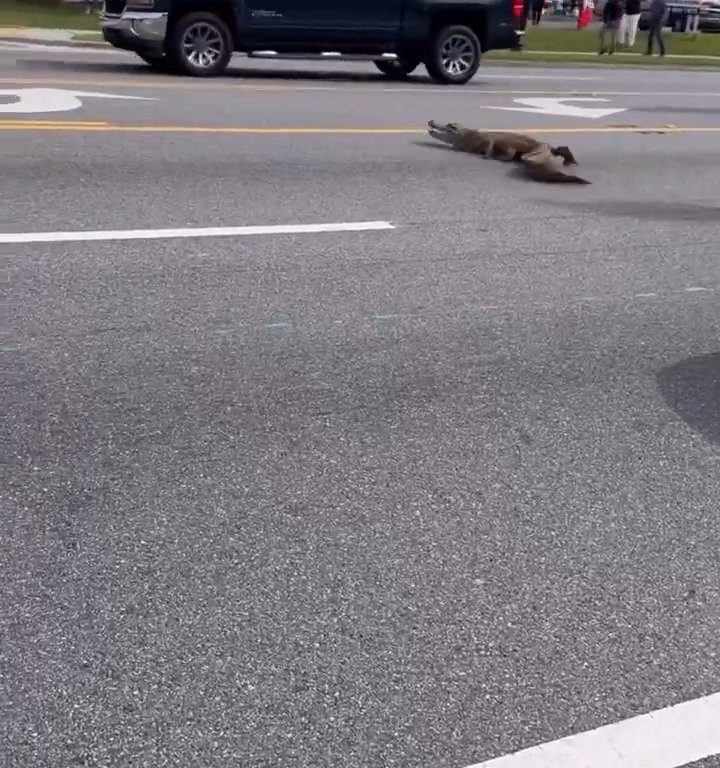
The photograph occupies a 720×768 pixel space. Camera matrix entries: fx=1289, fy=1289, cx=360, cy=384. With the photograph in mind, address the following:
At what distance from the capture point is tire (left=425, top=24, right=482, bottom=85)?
17.7 metres

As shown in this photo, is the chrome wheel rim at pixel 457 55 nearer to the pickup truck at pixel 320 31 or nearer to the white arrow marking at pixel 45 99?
the pickup truck at pixel 320 31

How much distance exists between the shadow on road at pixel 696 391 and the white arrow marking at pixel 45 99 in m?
7.36

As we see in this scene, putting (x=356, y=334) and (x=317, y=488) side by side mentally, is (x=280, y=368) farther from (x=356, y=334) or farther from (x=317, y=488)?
(x=317, y=488)

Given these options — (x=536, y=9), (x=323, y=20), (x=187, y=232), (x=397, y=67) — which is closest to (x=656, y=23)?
(x=536, y=9)

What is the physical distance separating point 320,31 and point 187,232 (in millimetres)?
9965

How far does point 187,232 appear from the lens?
7.68 meters

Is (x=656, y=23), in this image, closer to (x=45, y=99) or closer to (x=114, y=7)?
(x=114, y=7)

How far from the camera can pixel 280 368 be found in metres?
5.50

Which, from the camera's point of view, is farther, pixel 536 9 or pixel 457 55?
pixel 536 9

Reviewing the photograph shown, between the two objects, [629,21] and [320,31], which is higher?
[320,31]

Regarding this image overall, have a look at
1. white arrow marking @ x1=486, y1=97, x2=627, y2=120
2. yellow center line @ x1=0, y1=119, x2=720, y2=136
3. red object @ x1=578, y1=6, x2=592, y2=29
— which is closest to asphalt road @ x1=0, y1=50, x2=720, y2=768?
yellow center line @ x1=0, y1=119, x2=720, y2=136

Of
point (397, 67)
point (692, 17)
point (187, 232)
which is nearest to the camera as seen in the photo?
point (187, 232)

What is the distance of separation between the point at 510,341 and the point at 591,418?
0.93 meters

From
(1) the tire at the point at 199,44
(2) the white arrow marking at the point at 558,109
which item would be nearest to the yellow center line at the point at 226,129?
(2) the white arrow marking at the point at 558,109
